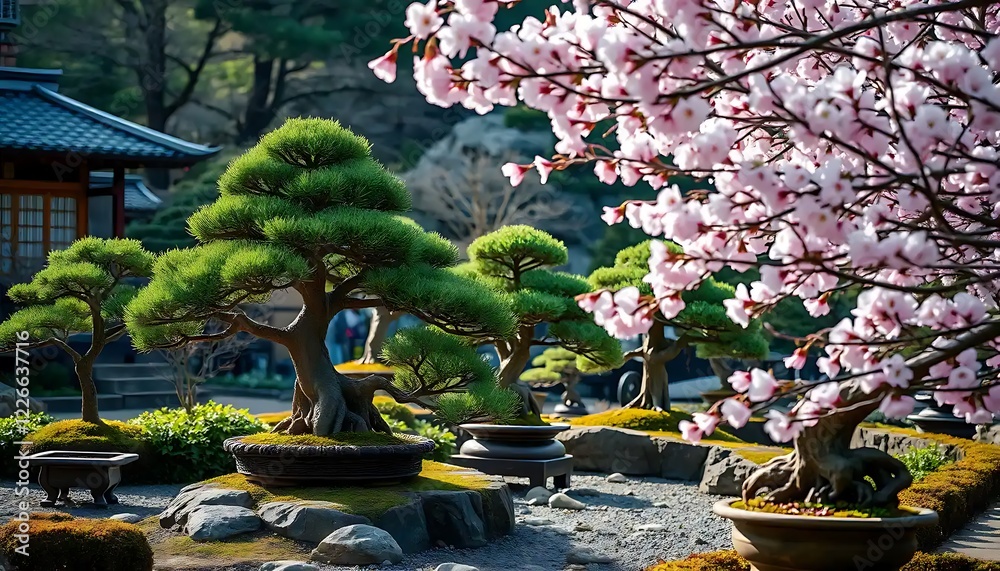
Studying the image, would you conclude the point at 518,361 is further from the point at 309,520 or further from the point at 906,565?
the point at 906,565

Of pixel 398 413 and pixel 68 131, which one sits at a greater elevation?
pixel 68 131

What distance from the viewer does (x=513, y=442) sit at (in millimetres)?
9414

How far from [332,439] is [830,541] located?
385 centimetres

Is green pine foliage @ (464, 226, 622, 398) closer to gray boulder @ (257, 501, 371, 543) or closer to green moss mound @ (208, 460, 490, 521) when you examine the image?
green moss mound @ (208, 460, 490, 521)

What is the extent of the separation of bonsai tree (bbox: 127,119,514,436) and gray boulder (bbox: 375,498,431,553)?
0.83m

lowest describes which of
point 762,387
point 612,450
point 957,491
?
point 612,450

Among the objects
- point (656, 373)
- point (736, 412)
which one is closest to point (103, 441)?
point (656, 373)

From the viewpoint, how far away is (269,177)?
22.4ft

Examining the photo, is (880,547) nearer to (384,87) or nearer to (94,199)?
(94,199)

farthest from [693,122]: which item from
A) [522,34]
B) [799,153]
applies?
[799,153]

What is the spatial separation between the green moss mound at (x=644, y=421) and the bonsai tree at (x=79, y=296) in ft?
17.1

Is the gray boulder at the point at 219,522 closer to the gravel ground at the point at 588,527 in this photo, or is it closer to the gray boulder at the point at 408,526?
the gravel ground at the point at 588,527

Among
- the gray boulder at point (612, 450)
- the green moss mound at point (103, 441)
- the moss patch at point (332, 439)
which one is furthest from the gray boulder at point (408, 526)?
the gray boulder at point (612, 450)

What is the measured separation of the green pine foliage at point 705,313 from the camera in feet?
37.8
